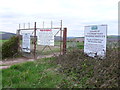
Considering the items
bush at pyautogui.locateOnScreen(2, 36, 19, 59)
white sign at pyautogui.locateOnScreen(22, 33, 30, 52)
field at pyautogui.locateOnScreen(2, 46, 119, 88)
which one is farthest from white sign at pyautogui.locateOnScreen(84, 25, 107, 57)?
bush at pyautogui.locateOnScreen(2, 36, 19, 59)

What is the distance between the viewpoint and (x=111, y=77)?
17.1 ft

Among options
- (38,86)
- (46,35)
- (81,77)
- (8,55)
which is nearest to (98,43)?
(81,77)

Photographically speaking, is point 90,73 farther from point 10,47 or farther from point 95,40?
point 10,47

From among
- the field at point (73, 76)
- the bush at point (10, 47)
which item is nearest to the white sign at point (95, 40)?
the field at point (73, 76)

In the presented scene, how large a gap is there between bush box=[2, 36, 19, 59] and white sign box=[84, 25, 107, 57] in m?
6.76

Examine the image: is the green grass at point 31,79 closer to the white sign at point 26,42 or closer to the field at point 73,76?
the field at point 73,76

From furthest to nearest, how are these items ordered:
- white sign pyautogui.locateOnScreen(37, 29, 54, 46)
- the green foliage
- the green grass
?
white sign pyautogui.locateOnScreen(37, 29, 54, 46) < the green grass < the green foliage

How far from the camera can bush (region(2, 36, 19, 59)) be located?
518 inches

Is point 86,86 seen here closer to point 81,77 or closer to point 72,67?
point 81,77

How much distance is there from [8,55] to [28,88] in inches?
331

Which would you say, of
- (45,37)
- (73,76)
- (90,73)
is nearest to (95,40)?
(90,73)

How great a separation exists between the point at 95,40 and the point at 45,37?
4309 mm

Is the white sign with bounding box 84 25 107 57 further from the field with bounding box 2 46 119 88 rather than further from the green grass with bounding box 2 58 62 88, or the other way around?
the green grass with bounding box 2 58 62 88

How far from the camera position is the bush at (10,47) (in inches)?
518
